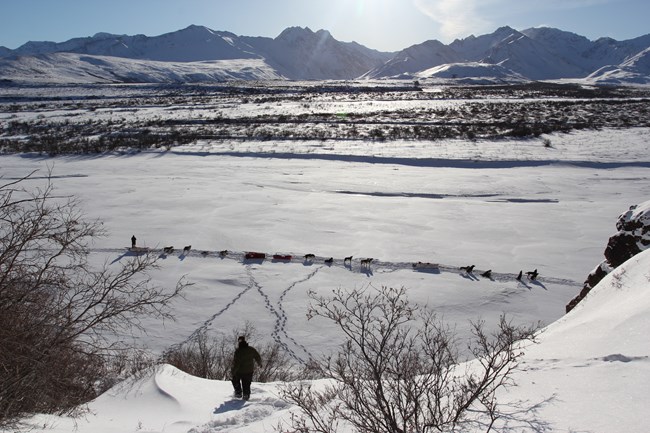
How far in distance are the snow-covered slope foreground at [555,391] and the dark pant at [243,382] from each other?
0.21m

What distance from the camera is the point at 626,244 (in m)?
10.8

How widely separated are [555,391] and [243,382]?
4564 millimetres

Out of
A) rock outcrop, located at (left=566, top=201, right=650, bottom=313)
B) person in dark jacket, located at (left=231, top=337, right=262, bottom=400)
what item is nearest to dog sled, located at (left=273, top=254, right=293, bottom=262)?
person in dark jacket, located at (left=231, top=337, right=262, bottom=400)

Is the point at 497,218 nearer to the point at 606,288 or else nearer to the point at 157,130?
the point at 606,288

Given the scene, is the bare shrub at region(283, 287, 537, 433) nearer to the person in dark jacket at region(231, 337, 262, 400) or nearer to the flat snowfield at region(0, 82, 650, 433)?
the flat snowfield at region(0, 82, 650, 433)

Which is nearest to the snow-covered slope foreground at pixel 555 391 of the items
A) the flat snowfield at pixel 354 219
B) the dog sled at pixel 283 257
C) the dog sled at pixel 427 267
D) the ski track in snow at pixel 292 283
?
the ski track in snow at pixel 292 283

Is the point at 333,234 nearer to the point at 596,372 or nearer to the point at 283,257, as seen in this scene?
the point at 283,257

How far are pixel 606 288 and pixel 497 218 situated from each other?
12216 mm

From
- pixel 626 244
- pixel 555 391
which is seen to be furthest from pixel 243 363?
pixel 626 244

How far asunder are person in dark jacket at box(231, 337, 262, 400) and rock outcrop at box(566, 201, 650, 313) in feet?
23.9

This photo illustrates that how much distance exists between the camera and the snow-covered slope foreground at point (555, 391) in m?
4.39

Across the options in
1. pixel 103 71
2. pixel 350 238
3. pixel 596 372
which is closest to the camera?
pixel 596 372

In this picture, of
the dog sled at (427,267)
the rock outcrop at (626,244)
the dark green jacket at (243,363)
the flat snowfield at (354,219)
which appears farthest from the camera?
the dog sled at (427,267)

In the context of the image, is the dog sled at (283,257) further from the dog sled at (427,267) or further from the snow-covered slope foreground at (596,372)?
the snow-covered slope foreground at (596,372)
